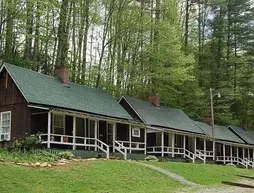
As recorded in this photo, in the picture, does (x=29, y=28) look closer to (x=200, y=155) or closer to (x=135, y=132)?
(x=135, y=132)

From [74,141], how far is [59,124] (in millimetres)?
1568

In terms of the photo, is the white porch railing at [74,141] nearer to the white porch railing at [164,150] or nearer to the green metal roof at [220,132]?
the white porch railing at [164,150]

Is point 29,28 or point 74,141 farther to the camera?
point 29,28

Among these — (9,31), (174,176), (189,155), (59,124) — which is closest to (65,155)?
(59,124)

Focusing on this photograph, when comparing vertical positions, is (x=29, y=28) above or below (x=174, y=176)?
above

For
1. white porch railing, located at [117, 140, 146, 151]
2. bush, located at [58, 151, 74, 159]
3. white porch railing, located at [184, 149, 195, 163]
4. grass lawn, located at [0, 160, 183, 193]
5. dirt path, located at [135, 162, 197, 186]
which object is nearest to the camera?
grass lawn, located at [0, 160, 183, 193]

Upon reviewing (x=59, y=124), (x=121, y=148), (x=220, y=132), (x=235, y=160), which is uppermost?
(x=59, y=124)

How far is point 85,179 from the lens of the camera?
18672mm

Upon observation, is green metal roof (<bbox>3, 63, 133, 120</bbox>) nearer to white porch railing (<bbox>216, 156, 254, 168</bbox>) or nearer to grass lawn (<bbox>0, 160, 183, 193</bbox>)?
grass lawn (<bbox>0, 160, 183, 193</bbox>)

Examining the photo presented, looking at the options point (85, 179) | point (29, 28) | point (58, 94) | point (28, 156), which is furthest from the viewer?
point (29, 28)

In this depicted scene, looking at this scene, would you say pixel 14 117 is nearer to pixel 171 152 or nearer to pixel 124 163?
pixel 124 163

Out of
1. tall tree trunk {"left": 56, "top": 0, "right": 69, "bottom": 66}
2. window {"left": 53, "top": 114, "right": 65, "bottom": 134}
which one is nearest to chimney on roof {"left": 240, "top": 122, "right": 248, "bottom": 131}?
tall tree trunk {"left": 56, "top": 0, "right": 69, "bottom": 66}

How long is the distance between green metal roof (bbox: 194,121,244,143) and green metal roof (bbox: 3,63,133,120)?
589 inches

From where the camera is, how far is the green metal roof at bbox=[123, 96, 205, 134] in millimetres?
36938
